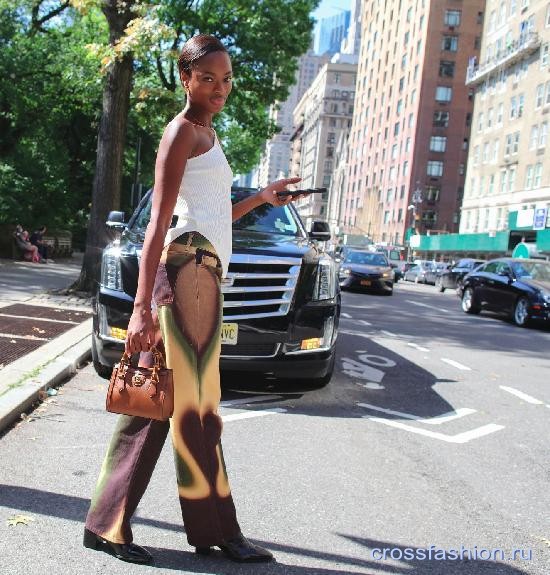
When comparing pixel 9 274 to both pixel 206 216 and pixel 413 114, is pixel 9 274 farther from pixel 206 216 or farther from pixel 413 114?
pixel 413 114

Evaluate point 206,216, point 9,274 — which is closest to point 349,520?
point 206,216

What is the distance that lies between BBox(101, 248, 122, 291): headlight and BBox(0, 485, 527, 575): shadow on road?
95.0 inches

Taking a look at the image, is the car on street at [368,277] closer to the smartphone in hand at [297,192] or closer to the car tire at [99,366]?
the car tire at [99,366]

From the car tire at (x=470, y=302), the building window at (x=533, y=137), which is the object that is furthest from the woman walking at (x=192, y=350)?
the building window at (x=533, y=137)

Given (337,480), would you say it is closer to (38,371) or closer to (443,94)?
(38,371)

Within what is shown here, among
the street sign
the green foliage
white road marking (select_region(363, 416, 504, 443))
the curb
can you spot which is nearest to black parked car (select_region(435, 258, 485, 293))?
the green foliage

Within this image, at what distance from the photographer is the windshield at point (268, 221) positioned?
6.82 meters

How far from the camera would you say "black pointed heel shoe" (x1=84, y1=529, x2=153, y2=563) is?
274 centimetres

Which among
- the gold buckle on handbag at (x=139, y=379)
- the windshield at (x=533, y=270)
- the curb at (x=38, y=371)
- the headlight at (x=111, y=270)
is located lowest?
the curb at (x=38, y=371)

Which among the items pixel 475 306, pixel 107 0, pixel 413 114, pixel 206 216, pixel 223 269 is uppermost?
pixel 413 114

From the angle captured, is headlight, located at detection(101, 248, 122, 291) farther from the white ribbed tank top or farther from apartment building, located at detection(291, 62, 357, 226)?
Answer: apartment building, located at detection(291, 62, 357, 226)

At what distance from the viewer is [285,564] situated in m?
2.84

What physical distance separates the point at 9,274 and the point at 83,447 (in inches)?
517

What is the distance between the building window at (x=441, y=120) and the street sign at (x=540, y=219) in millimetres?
38996
